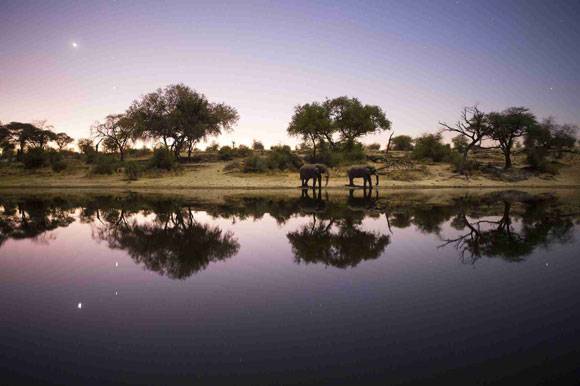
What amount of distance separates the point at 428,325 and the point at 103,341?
4.36 m

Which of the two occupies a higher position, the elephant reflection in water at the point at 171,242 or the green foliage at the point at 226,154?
the green foliage at the point at 226,154

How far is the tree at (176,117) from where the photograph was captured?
50812 millimetres

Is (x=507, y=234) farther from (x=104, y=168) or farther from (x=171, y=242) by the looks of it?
(x=104, y=168)

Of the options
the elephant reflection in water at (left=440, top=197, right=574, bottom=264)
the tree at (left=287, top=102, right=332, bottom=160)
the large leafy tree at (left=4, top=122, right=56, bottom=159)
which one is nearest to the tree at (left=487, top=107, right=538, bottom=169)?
the tree at (left=287, top=102, right=332, bottom=160)

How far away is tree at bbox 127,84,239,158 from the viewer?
50.8 m

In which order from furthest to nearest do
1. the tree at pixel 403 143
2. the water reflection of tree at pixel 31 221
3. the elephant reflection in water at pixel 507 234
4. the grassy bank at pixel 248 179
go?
1. the tree at pixel 403 143
2. the grassy bank at pixel 248 179
3. the water reflection of tree at pixel 31 221
4. the elephant reflection in water at pixel 507 234

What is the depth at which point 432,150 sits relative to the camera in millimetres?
50000

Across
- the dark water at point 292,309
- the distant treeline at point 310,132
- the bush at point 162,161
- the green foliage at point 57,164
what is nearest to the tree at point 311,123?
the distant treeline at point 310,132

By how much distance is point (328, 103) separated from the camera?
5934 cm

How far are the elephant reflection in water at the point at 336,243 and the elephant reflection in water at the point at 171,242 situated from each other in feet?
6.41

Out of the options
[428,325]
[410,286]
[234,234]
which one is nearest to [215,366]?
[428,325]

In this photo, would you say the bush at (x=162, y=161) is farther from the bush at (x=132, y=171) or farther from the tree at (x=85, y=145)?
the tree at (x=85, y=145)

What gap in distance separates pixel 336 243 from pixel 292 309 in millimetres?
5002

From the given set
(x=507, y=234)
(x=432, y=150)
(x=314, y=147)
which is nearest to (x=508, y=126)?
(x=432, y=150)
